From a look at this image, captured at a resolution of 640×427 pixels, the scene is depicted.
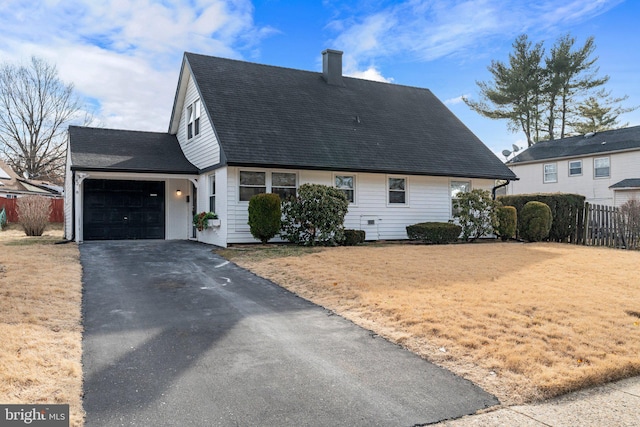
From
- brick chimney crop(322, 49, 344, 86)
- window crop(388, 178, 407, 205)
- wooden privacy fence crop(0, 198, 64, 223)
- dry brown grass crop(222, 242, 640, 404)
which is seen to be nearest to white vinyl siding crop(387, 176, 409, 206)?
window crop(388, 178, 407, 205)

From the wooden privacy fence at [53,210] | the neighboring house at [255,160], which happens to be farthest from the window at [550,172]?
the wooden privacy fence at [53,210]

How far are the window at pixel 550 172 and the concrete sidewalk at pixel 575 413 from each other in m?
27.6

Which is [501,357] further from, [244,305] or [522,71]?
[522,71]

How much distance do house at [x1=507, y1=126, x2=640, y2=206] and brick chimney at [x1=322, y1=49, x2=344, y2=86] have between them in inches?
642

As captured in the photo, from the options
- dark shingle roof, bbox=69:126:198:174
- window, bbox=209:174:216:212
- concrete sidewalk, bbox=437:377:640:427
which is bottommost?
concrete sidewalk, bbox=437:377:640:427

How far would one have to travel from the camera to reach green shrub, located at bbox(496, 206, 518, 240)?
16.5 m

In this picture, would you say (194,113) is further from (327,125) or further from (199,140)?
(327,125)

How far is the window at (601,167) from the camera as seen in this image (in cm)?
2556

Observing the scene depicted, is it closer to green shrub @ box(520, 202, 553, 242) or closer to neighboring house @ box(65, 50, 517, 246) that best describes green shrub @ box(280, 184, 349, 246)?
neighboring house @ box(65, 50, 517, 246)

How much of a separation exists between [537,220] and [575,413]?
46.4 ft

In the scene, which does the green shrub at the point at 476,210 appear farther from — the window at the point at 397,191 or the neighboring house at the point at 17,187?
the neighboring house at the point at 17,187

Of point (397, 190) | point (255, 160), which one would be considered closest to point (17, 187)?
point (255, 160)

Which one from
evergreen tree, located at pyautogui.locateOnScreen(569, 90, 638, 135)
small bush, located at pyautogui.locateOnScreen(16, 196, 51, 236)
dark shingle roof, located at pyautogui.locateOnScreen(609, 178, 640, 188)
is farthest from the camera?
evergreen tree, located at pyautogui.locateOnScreen(569, 90, 638, 135)

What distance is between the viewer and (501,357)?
4328 millimetres
